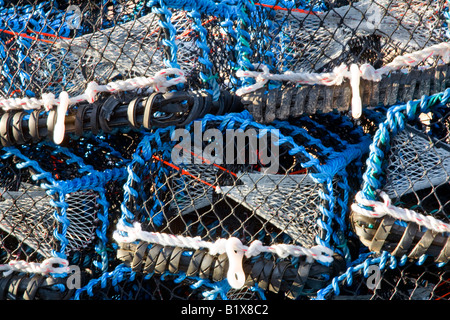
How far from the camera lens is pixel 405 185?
1.58 m

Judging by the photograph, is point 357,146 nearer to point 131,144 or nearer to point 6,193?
point 131,144

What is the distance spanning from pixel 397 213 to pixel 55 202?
3.69ft

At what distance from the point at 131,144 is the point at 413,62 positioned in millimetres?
1146

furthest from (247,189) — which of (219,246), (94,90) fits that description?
(94,90)

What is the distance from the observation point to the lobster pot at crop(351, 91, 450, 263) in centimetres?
146

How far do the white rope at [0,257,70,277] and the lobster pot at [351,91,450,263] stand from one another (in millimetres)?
991

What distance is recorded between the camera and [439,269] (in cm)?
159

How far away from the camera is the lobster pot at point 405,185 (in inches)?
57.4

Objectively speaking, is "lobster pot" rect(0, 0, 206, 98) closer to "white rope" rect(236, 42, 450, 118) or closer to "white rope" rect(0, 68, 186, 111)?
"white rope" rect(0, 68, 186, 111)

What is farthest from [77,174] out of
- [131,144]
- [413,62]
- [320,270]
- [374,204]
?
[413,62]
